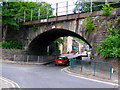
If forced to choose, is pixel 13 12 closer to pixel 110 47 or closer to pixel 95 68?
pixel 110 47

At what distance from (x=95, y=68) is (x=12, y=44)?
571 inches

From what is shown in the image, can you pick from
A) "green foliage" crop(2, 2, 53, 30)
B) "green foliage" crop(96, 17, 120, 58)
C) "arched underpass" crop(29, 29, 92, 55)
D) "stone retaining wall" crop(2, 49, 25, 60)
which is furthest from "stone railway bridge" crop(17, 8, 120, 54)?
"stone retaining wall" crop(2, 49, 25, 60)

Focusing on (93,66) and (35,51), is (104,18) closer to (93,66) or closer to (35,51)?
(93,66)

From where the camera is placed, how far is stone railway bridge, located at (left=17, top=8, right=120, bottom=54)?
13.1 metres

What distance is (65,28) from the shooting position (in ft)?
54.2

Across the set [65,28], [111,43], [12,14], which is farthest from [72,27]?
[12,14]

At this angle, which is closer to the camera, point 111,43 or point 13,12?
point 111,43

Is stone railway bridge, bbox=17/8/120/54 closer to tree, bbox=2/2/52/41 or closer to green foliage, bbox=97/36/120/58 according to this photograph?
green foliage, bbox=97/36/120/58

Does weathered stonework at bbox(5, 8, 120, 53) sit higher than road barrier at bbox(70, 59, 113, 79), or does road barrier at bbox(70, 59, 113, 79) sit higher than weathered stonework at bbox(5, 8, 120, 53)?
weathered stonework at bbox(5, 8, 120, 53)

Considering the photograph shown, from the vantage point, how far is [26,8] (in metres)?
22.1

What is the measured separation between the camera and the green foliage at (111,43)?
36.1 ft

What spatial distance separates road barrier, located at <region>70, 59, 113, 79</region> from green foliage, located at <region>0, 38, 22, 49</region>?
38.1ft

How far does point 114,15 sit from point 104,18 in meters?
0.95

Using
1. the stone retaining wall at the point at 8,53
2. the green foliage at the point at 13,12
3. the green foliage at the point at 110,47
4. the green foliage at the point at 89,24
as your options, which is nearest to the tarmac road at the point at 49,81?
the green foliage at the point at 110,47
